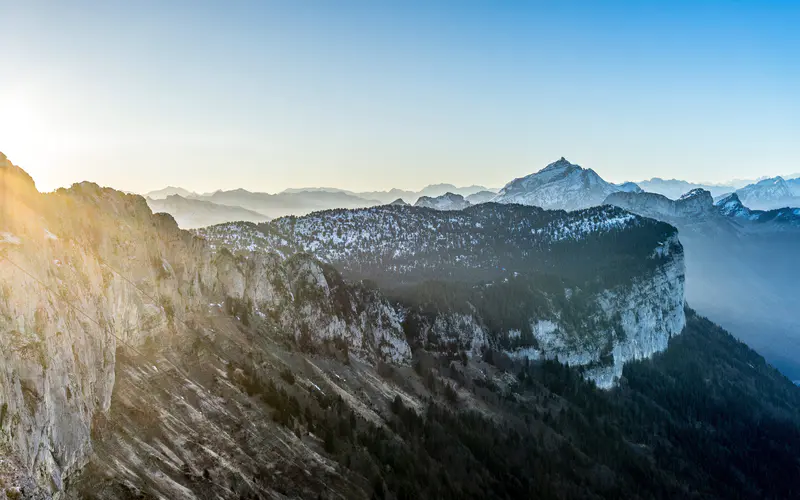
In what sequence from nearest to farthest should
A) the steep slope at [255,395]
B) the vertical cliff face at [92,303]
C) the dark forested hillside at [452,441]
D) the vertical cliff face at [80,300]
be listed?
the vertical cliff face at [80,300]
the vertical cliff face at [92,303]
the steep slope at [255,395]
the dark forested hillside at [452,441]

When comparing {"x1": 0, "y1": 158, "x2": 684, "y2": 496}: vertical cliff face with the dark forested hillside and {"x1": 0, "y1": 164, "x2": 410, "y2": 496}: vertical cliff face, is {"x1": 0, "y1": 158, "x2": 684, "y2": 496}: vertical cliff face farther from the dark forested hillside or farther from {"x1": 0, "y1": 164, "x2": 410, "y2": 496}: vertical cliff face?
the dark forested hillside

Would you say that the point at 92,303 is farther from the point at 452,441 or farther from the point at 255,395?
the point at 452,441

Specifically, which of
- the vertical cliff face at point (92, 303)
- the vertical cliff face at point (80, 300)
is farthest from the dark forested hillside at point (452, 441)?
the vertical cliff face at point (80, 300)

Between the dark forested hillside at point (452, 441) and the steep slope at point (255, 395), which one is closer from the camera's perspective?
the steep slope at point (255, 395)

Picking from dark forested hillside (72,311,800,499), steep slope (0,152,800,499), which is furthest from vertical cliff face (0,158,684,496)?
dark forested hillside (72,311,800,499)

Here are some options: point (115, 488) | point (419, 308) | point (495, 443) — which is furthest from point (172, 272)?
point (419, 308)

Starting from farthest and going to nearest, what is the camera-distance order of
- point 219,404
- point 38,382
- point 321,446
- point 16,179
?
point 321,446 < point 219,404 < point 16,179 < point 38,382

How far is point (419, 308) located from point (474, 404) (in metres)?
47.5

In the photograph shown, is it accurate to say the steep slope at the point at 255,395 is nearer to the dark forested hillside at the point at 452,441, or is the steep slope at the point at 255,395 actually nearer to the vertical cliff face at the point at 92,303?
the vertical cliff face at the point at 92,303

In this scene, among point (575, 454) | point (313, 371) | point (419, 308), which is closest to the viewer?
point (313, 371)

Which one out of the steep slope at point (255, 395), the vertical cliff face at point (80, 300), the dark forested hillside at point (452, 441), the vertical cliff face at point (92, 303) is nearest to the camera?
the vertical cliff face at point (80, 300)

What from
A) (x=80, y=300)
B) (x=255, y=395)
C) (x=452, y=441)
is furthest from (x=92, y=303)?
(x=452, y=441)

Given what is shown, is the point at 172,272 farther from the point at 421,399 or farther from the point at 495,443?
the point at 495,443

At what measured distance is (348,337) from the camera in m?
144
